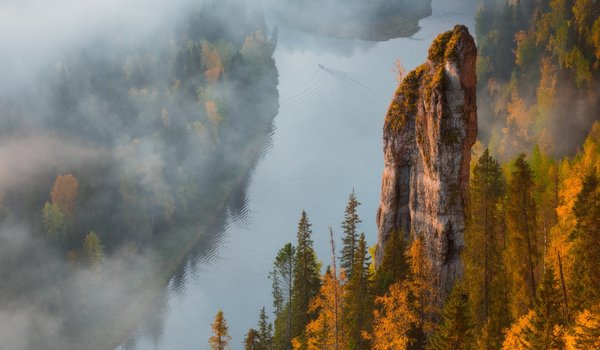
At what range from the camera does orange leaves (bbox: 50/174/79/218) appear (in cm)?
12044

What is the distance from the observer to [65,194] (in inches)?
4774

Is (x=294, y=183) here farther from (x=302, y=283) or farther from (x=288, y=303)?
(x=302, y=283)

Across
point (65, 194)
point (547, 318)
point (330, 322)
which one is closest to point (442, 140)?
point (330, 322)

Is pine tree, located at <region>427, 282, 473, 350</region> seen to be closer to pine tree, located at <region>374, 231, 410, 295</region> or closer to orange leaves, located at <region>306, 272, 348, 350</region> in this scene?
orange leaves, located at <region>306, 272, 348, 350</region>

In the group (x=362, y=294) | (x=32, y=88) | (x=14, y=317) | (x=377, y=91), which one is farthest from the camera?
(x=377, y=91)

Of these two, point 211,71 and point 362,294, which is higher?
point 211,71

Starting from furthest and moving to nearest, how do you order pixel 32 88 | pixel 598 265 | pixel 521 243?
pixel 32 88
pixel 521 243
pixel 598 265

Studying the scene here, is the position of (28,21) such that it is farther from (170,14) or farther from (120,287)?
(120,287)

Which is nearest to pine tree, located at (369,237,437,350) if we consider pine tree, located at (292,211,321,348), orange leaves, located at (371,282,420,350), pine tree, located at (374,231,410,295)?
orange leaves, located at (371,282,420,350)

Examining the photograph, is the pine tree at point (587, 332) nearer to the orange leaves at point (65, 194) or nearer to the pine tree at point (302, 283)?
the pine tree at point (302, 283)

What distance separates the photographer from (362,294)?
52.0m

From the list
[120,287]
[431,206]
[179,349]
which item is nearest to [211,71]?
[120,287]

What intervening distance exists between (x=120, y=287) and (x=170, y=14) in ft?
365

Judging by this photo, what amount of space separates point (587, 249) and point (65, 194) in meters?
101
